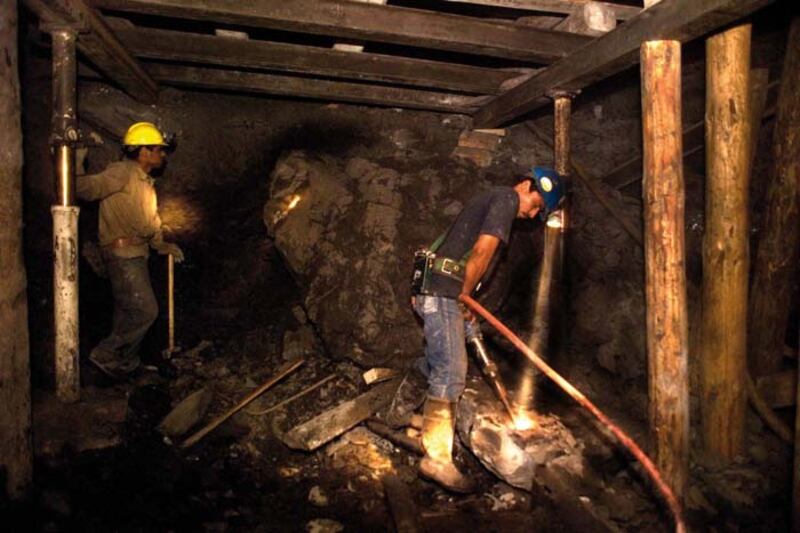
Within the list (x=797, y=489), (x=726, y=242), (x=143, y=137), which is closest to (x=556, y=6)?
(x=726, y=242)

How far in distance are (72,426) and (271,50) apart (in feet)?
12.1

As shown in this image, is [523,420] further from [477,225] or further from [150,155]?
[150,155]

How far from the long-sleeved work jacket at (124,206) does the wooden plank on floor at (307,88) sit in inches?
57.0

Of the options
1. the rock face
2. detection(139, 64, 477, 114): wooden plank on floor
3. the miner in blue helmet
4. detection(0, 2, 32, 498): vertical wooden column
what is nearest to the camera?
detection(0, 2, 32, 498): vertical wooden column

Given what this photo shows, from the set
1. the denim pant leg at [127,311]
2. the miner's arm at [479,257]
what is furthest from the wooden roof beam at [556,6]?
the denim pant leg at [127,311]

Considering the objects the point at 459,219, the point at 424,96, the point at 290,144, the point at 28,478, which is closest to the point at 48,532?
the point at 28,478

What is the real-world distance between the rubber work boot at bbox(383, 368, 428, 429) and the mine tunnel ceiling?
3019mm

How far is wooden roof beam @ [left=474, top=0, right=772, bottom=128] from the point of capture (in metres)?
3.00

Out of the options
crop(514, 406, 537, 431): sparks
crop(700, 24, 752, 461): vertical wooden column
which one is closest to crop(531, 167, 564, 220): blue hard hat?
crop(700, 24, 752, 461): vertical wooden column

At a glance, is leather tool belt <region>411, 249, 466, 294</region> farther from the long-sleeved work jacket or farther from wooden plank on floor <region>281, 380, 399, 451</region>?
the long-sleeved work jacket

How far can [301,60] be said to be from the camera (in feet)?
16.9

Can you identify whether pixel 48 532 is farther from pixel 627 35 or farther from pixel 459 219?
pixel 627 35

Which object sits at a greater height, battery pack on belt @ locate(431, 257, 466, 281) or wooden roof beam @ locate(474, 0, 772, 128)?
wooden roof beam @ locate(474, 0, 772, 128)

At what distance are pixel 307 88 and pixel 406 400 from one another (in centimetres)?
379
